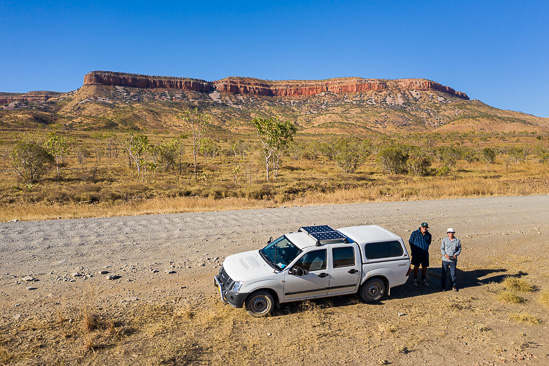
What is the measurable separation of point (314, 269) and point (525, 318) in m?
4.72

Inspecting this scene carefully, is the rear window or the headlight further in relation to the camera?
the rear window

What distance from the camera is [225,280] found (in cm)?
747

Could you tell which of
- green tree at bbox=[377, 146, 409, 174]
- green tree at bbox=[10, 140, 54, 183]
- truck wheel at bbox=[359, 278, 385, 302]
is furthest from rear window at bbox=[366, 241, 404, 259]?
green tree at bbox=[377, 146, 409, 174]

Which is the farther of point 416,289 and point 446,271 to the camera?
point 416,289

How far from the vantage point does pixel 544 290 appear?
891cm

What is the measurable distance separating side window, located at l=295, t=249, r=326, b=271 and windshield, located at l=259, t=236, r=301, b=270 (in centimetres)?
20

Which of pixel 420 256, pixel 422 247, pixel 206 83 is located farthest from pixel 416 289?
pixel 206 83

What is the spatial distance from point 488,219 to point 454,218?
164 centimetres

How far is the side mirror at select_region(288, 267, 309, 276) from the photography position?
23.5 ft

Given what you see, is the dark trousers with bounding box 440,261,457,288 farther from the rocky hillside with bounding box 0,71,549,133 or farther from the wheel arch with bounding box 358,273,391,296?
the rocky hillside with bounding box 0,71,549,133

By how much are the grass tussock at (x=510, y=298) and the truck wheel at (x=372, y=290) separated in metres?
3.05

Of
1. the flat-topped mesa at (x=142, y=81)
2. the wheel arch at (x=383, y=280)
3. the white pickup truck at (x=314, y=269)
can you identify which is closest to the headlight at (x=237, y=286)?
the white pickup truck at (x=314, y=269)

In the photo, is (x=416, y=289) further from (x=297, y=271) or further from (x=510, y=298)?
(x=297, y=271)

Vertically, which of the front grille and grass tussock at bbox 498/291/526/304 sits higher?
the front grille
